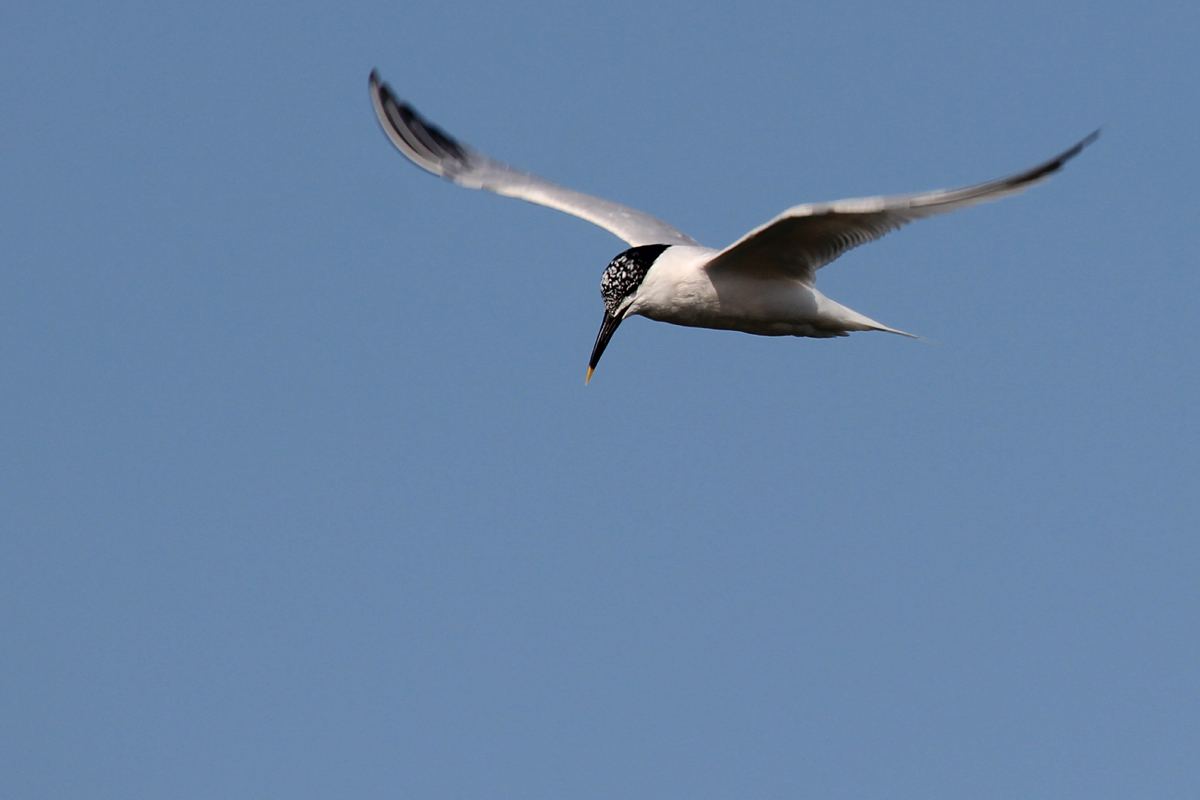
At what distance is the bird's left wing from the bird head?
2.66ft

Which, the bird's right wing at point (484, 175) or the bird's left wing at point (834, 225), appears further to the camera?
the bird's right wing at point (484, 175)

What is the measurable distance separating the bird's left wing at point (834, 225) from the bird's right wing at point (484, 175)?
287cm

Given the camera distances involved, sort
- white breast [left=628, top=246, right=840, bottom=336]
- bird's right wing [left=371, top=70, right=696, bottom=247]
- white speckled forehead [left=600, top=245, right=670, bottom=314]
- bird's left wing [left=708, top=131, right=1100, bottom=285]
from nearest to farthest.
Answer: bird's left wing [left=708, top=131, right=1100, bottom=285] < white breast [left=628, top=246, right=840, bottom=336] < white speckled forehead [left=600, top=245, right=670, bottom=314] < bird's right wing [left=371, top=70, right=696, bottom=247]

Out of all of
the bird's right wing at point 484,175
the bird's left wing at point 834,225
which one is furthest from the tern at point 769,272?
the bird's right wing at point 484,175

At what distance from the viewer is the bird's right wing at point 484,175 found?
47.2 ft

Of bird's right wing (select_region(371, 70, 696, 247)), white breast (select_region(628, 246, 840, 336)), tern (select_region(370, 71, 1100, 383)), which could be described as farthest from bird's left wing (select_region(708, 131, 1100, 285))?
bird's right wing (select_region(371, 70, 696, 247))

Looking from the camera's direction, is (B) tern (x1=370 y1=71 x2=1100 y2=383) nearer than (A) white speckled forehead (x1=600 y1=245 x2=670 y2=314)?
Yes

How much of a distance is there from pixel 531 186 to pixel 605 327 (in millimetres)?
3313

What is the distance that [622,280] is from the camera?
12.0m

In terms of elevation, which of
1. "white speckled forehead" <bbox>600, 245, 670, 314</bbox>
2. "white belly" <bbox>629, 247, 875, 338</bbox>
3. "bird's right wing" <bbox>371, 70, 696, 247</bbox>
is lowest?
"white belly" <bbox>629, 247, 875, 338</bbox>

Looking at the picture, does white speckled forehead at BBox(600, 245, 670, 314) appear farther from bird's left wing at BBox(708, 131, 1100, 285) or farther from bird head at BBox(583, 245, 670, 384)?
bird's left wing at BBox(708, 131, 1100, 285)

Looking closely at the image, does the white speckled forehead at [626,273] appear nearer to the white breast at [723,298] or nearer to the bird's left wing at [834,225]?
the white breast at [723,298]

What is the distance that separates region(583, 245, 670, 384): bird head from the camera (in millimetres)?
11883

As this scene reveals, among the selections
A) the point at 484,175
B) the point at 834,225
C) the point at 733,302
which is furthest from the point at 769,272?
the point at 484,175
